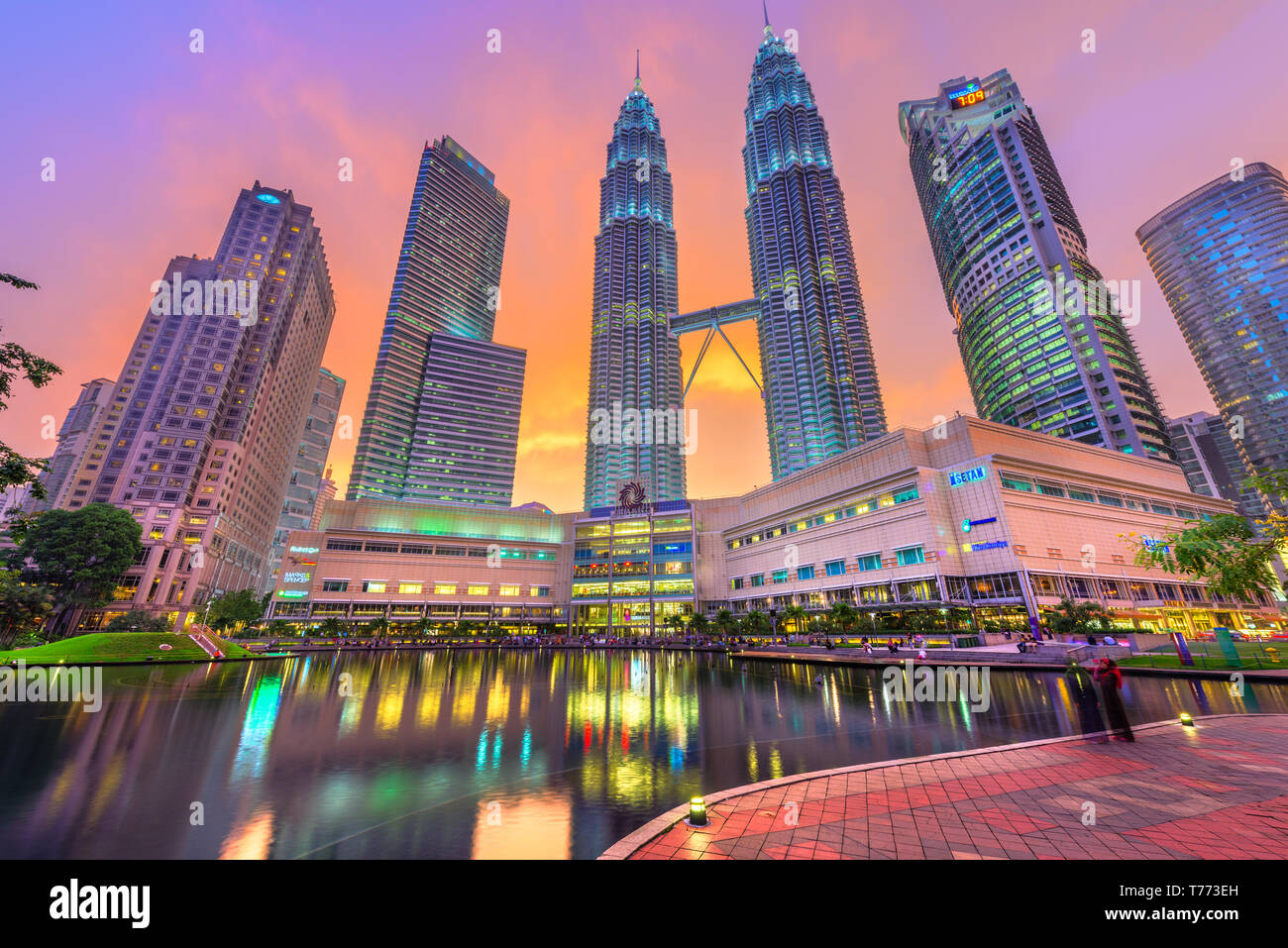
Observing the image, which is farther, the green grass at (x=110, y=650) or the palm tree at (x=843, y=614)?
the palm tree at (x=843, y=614)

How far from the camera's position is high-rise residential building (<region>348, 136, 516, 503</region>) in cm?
15550

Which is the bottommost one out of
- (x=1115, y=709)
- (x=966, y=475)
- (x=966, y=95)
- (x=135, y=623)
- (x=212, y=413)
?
(x=1115, y=709)

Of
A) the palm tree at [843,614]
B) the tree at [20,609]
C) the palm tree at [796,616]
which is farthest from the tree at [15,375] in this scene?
the palm tree at [796,616]

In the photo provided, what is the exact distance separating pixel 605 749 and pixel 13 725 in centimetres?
1796

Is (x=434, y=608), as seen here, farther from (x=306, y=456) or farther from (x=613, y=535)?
(x=306, y=456)

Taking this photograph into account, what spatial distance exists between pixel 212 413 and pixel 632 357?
370 ft

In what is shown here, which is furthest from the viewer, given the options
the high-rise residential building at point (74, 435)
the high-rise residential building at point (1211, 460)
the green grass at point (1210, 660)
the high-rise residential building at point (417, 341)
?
the high-rise residential building at point (417, 341)

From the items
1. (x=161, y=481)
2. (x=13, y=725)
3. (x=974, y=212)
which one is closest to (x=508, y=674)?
(x=13, y=725)

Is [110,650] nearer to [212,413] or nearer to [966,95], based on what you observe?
[212,413]

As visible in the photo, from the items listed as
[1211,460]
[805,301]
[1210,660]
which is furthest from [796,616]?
[1211,460]

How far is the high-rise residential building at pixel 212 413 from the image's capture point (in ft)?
286

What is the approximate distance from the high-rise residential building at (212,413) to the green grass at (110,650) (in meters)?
41.8

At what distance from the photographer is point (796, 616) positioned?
225ft
